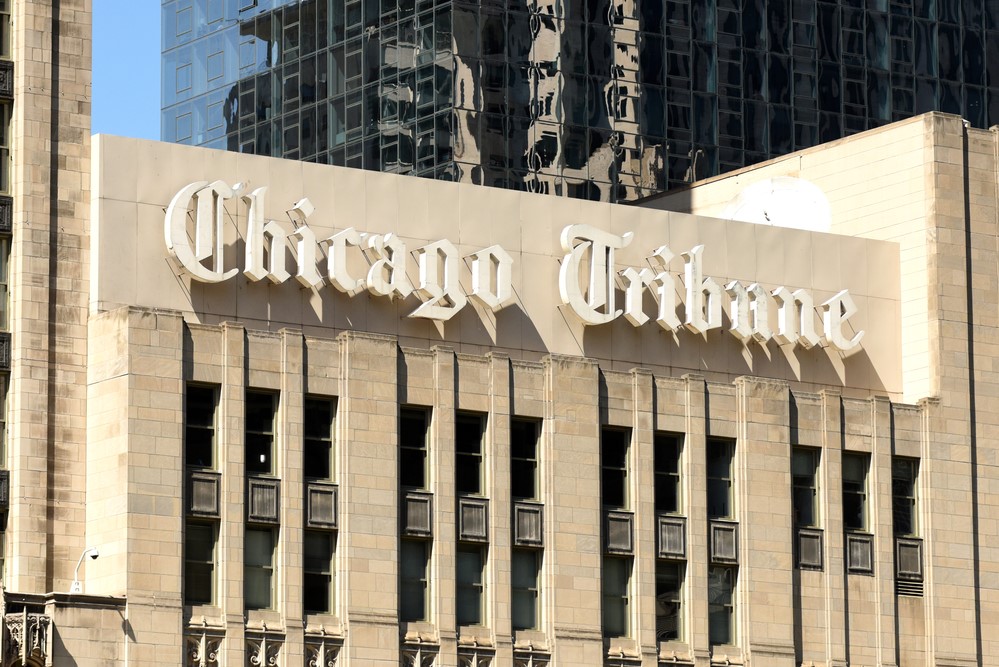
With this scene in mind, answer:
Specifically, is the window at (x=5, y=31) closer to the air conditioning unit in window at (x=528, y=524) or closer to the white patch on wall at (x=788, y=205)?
the air conditioning unit in window at (x=528, y=524)

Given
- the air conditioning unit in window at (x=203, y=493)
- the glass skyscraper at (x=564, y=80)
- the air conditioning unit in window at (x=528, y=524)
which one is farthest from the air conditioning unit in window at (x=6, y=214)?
the glass skyscraper at (x=564, y=80)

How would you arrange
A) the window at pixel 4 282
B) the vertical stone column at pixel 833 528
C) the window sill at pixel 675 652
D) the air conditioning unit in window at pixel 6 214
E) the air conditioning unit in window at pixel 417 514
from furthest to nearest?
1. the vertical stone column at pixel 833 528
2. the window sill at pixel 675 652
3. the air conditioning unit in window at pixel 417 514
4. the air conditioning unit in window at pixel 6 214
5. the window at pixel 4 282

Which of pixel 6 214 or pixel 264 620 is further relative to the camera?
pixel 6 214

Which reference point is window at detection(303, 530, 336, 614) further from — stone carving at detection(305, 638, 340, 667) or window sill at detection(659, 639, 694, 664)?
window sill at detection(659, 639, 694, 664)

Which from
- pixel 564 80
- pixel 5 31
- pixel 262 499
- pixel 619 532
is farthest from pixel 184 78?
pixel 262 499

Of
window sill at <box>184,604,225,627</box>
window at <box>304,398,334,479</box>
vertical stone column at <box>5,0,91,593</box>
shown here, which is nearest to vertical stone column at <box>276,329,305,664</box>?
window at <box>304,398,334,479</box>

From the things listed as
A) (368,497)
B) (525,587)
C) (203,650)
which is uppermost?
(368,497)

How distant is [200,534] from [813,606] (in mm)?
20595

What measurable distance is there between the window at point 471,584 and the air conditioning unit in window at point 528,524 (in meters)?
1.19

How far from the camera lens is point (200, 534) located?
71.2 meters

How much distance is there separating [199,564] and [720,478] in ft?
58.4

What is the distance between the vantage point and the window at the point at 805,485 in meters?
81.4

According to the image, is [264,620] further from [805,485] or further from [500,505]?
[805,485]

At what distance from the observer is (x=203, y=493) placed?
7119 cm
